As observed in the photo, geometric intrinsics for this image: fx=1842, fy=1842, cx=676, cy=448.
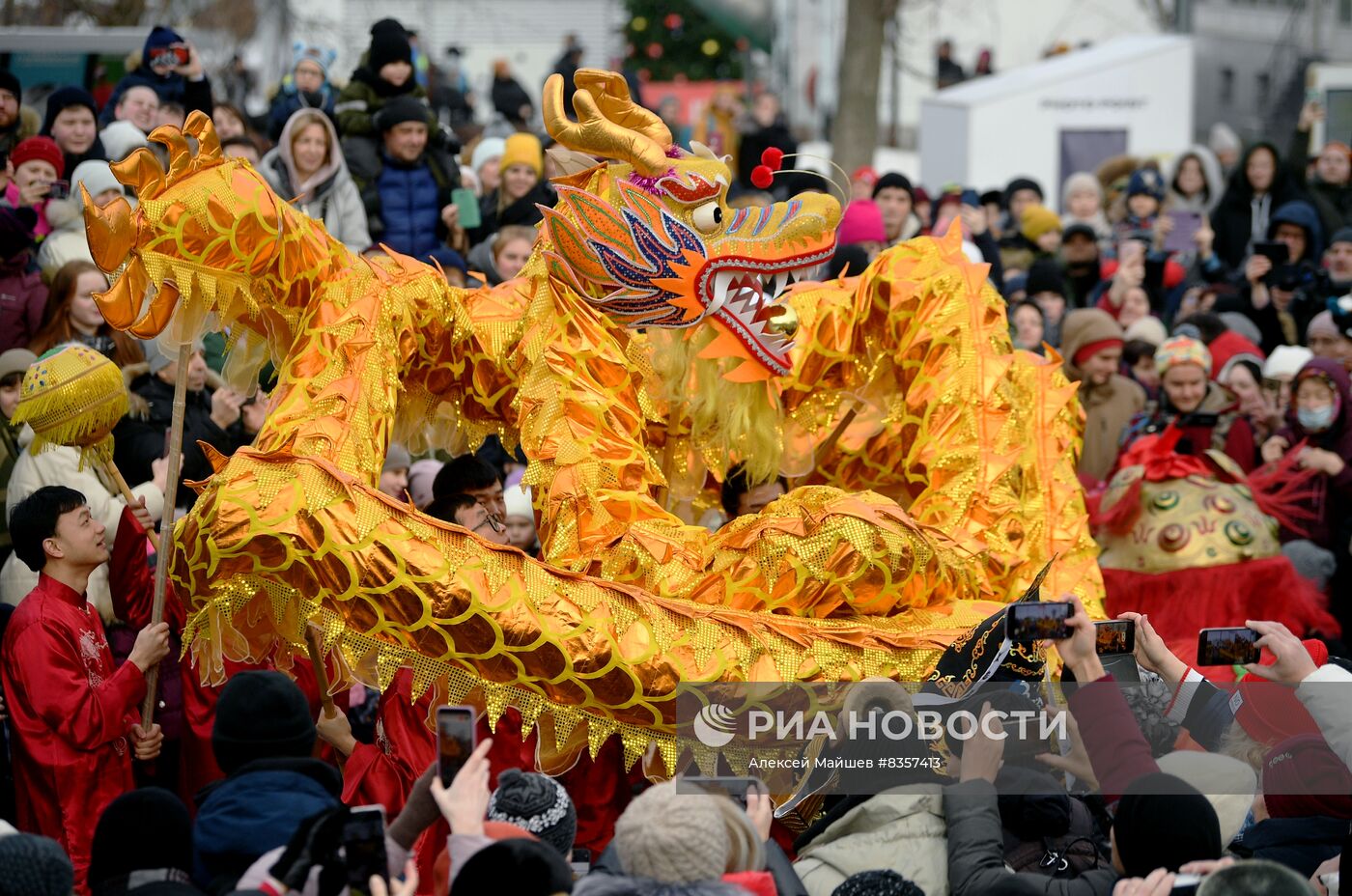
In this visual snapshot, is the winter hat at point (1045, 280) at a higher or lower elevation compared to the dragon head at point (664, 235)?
lower

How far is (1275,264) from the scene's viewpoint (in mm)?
8352

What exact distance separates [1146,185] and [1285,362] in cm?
226

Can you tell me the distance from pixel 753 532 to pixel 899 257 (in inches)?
44.0

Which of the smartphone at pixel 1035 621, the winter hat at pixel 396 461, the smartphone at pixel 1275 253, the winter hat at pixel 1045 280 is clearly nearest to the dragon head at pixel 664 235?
the smartphone at pixel 1035 621

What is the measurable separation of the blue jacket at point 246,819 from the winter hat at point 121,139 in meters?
4.38

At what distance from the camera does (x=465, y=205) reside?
7473 millimetres

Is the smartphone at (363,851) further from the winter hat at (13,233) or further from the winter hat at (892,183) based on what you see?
the winter hat at (892,183)

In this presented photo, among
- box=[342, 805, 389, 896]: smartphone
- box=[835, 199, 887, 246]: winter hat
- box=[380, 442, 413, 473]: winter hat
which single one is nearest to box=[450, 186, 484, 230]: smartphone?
box=[835, 199, 887, 246]: winter hat

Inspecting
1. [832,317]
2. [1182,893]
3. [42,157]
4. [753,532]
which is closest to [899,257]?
[832,317]

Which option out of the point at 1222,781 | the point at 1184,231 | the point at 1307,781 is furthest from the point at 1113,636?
the point at 1184,231

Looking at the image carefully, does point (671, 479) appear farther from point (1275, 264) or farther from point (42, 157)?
point (1275, 264)

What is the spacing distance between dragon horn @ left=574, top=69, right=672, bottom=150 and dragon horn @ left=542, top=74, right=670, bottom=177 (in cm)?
3

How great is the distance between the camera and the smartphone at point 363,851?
2.99 m

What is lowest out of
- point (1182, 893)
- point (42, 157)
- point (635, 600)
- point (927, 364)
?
point (1182, 893)
